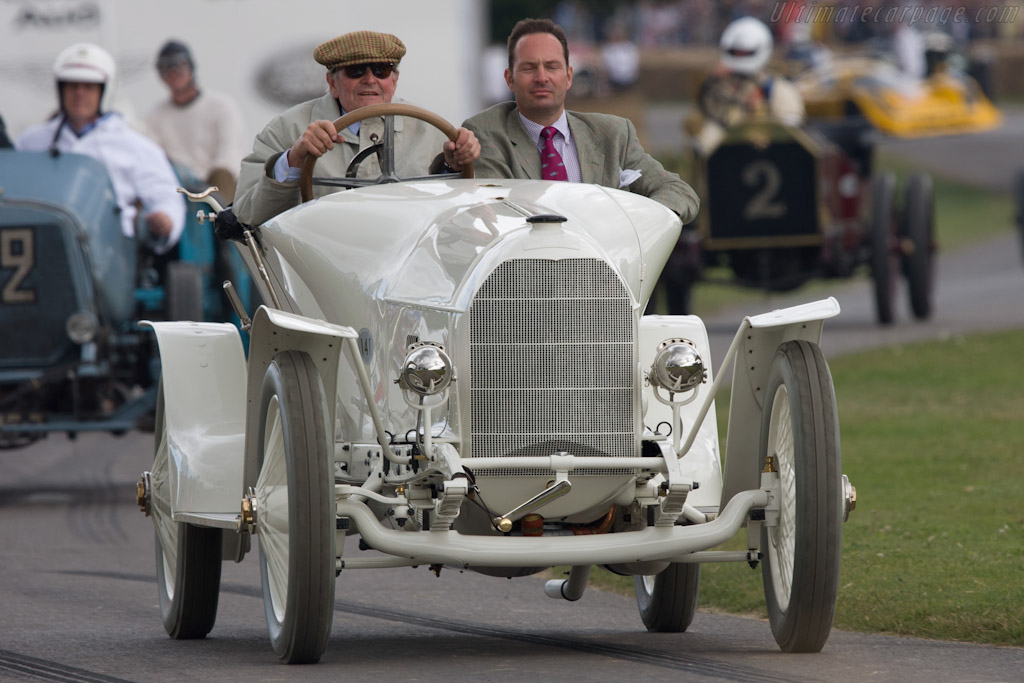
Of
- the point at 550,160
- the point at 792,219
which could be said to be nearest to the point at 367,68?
the point at 550,160

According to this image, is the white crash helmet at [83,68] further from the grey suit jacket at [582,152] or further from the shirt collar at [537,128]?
the shirt collar at [537,128]

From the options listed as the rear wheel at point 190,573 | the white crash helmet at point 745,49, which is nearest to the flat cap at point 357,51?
the rear wheel at point 190,573

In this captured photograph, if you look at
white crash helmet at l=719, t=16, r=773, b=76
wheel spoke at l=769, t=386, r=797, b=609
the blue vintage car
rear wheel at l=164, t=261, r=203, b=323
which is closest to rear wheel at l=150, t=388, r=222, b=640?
wheel spoke at l=769, t=386, r=797, b=609

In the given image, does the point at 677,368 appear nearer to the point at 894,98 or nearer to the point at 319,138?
the point at 319,138

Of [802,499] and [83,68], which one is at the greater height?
[83,68]

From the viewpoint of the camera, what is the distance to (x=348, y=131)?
23.4ft

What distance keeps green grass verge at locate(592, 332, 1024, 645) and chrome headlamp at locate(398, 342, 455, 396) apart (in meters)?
1.88

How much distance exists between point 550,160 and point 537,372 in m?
1.32

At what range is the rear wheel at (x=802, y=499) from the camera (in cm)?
566

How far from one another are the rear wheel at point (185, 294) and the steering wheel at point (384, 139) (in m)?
4.57

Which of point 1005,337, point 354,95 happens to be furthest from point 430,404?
point 1005,337

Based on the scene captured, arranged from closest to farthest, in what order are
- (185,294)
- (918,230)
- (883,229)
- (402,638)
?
(402,638)
(185,294)
(883,229)
(918,230)

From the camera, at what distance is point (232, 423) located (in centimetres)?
673

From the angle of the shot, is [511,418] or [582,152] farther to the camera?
[582,152]
